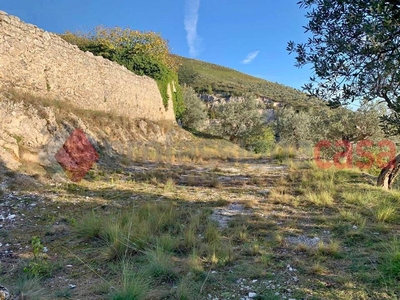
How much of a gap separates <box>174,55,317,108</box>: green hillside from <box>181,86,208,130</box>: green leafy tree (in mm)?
17607

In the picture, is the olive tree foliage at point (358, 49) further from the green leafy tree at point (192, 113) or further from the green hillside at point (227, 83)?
the green hillside at point (227, 83)

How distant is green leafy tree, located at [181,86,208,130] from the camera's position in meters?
25.1

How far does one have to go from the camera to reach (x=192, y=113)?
25109mm

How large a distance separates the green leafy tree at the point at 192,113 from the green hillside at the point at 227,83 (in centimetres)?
1761

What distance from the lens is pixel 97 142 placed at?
10.1m

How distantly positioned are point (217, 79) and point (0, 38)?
56950 millimetres

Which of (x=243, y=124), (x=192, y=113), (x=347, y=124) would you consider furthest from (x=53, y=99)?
(x=243, y=124)

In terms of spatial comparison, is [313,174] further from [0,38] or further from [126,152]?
[0,38]

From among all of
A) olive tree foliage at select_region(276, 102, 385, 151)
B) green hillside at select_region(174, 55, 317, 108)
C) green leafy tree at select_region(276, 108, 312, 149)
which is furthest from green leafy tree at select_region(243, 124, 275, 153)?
green hillside at select_region(174, 55, 317, 108)

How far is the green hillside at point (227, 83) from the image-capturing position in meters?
50.1

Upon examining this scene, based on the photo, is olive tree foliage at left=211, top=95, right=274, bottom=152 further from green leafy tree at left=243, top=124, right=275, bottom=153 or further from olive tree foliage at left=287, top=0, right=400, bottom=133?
olive tree foliage at left=287, top=0, right=400, bottom=133

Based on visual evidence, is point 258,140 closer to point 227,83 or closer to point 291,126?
point 291,126

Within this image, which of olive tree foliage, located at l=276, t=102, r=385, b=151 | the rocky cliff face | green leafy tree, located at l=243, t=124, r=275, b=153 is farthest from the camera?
green leafy tree, located at l=243, t=124, r=275, b=153

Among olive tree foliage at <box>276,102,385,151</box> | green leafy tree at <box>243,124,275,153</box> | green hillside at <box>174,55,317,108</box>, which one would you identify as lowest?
green leafy tree at <box>243,124,275,153</box>
